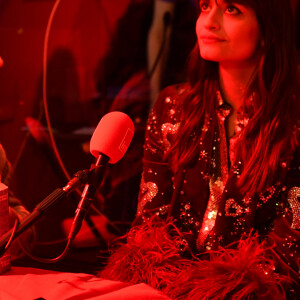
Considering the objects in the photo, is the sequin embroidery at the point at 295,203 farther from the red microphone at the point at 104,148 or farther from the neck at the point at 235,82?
the red microphone at the point at 104,148

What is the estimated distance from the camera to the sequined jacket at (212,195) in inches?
51.1

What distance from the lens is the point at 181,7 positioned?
1.89m

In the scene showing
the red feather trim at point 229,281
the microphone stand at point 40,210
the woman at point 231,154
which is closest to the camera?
the microphone stand at point 40,210

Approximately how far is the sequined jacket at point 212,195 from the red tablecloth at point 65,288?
468 millimetres

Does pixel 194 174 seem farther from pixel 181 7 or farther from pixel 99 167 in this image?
pixel 181 7

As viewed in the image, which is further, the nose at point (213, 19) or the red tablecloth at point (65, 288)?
the nose at point (213, 19)

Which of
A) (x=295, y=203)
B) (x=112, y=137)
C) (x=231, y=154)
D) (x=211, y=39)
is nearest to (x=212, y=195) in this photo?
(x=231, y=154)

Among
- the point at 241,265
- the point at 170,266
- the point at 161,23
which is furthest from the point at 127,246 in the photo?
the point at 161,23

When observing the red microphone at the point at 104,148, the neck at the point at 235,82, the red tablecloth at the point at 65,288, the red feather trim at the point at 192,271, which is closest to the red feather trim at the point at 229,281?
the red feather trim at the point at 192,271

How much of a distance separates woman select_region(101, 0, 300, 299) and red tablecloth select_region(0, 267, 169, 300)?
217 mm

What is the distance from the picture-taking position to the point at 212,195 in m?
1.39

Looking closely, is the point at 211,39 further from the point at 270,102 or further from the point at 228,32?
the point at 270,102

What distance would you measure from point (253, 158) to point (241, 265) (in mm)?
350

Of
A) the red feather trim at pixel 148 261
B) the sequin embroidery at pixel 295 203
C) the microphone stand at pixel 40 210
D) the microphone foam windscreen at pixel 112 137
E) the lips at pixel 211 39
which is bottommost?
the red feather trim at pixel 148 261
